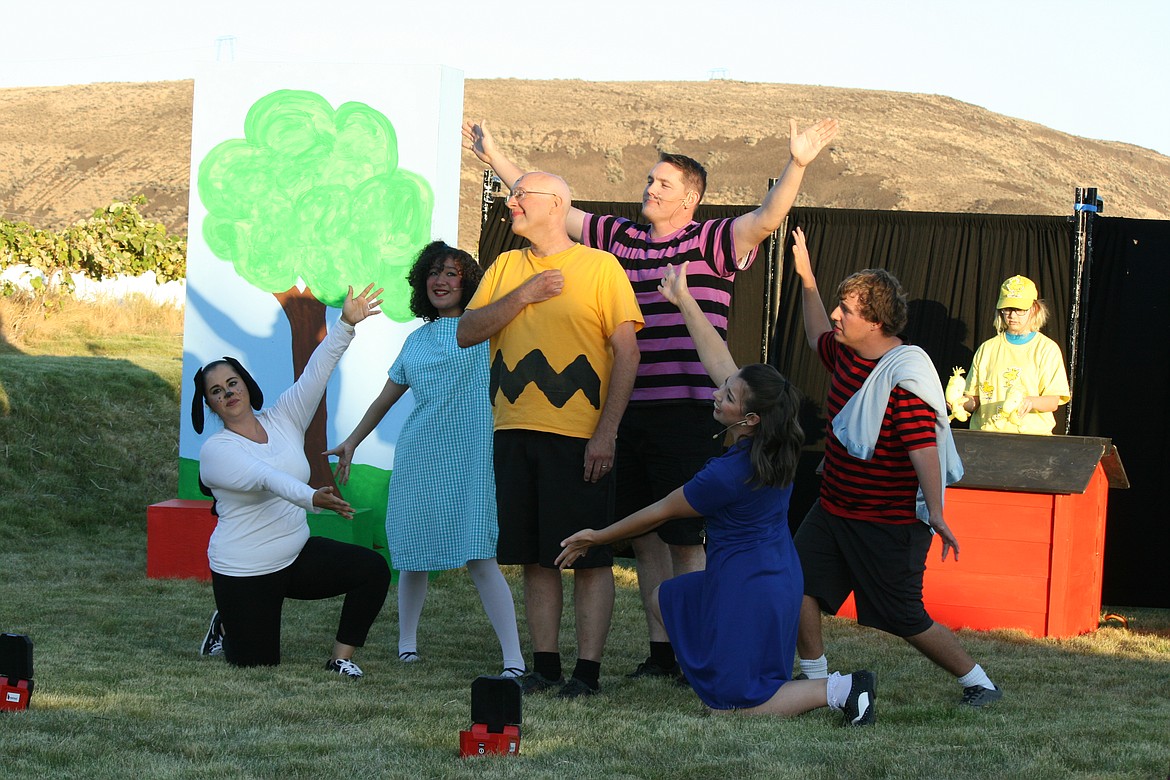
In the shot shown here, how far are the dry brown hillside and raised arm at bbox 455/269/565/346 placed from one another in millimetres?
32522

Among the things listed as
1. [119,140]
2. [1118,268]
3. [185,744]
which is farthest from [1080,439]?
[119,140]

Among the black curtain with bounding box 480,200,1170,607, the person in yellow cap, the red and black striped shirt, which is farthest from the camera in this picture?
the black curtain with bounding box 480,200,1170,607

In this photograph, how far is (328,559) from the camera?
14.5 feet

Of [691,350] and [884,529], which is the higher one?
[691,350]

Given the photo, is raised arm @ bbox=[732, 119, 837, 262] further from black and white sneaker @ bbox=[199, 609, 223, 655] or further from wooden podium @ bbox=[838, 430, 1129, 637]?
black and white sneaker @ bbox=[199, 609, 223, 655]

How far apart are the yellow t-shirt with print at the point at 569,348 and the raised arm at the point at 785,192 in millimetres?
428

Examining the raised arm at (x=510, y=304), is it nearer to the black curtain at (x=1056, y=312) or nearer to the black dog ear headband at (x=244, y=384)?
the black dog ear headband at (x=244, y=384)

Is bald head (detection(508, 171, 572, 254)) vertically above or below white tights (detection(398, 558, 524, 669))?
above

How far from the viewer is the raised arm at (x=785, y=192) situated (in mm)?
3820

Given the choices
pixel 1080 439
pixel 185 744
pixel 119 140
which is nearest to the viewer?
pixel 185 744

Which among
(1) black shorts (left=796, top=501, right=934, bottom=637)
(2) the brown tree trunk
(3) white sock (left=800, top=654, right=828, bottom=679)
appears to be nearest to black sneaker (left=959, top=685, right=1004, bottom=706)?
(1) black shorts (left=796, top=501, right=934, bottom=637)

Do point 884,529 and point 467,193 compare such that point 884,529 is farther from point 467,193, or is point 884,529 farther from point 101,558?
point 467,193

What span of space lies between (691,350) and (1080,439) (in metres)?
2.36

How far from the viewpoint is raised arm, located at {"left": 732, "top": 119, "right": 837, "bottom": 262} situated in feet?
12.5
